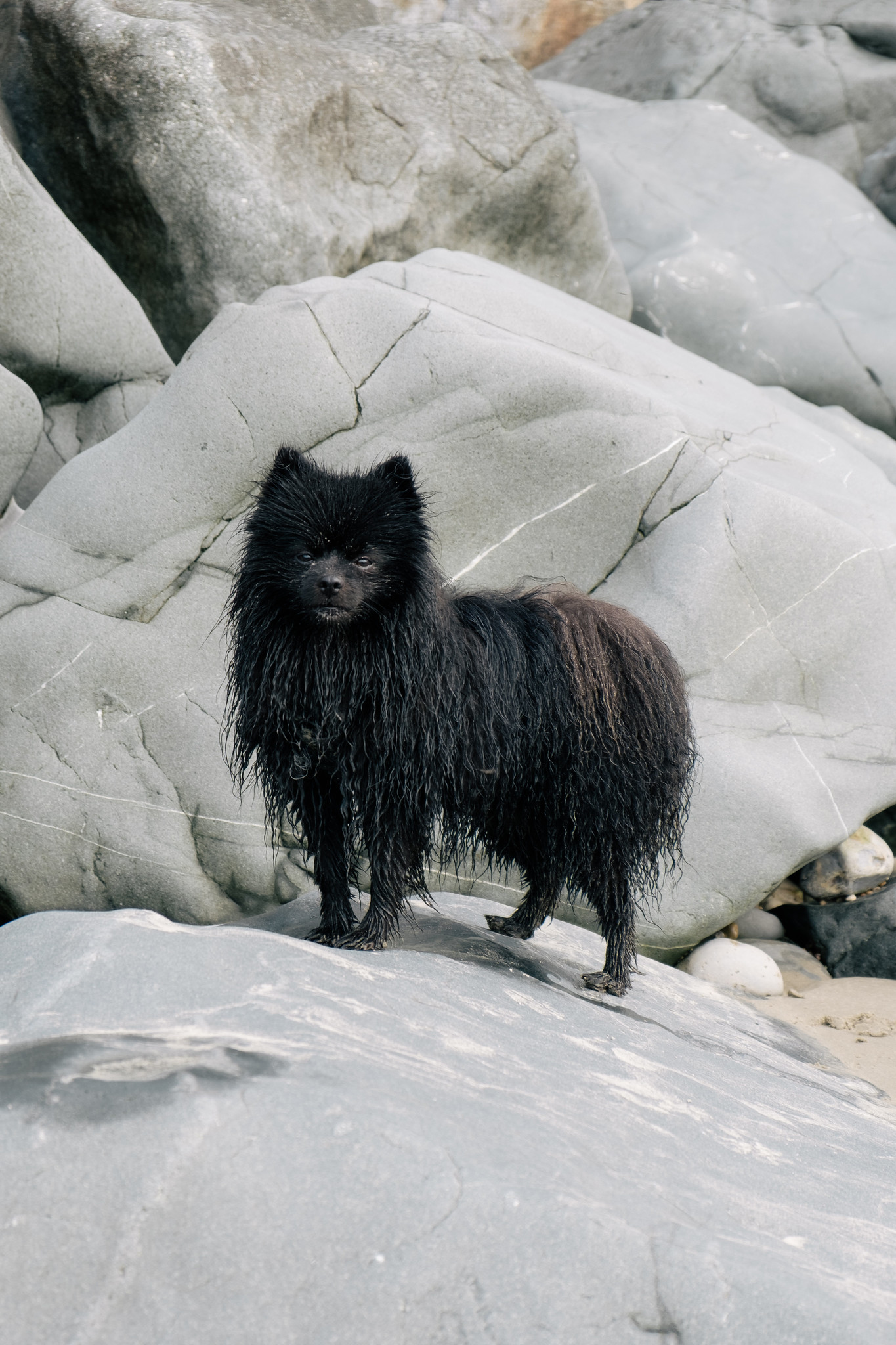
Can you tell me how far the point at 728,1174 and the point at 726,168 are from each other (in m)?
11.0

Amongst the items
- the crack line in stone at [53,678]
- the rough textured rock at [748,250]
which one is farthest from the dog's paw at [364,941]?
the rough textured rock at [748,250]

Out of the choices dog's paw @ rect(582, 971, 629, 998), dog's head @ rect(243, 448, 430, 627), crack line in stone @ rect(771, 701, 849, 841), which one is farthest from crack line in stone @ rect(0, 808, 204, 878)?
crack line in stone @ rect(771, 701, 849, 841)

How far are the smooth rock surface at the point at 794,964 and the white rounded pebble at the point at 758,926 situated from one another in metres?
0.03

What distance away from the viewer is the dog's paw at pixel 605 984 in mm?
4449

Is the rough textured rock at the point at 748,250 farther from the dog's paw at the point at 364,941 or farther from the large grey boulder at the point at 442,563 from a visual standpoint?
the dog's paw at the point at 364,941

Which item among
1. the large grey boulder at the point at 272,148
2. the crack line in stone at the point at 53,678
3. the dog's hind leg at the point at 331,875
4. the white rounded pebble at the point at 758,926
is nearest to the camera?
the dog's hind leg at the point at 331,875

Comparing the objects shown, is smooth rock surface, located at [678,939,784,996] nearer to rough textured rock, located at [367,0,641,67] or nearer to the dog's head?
the dog's head

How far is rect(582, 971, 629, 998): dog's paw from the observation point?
4449 mm

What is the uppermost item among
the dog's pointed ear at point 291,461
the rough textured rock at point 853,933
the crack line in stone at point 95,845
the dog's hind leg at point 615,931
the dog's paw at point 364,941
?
the dog's pointed ear at point 291,461

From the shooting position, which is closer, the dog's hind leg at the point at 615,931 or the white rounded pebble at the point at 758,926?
the dog's hind leg at the point at 615,931

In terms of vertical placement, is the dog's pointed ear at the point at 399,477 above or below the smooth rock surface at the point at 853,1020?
above

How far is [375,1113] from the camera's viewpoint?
8.54 ft

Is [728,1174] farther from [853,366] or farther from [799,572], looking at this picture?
[853,366]

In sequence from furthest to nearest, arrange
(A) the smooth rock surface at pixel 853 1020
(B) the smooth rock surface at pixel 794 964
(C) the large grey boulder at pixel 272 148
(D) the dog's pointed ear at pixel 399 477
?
(C) the large grey boulder at pixel 272 148, (B) the smooth rock surface at pixel 794 964, (A) the smooth rock surface at pixel 853 1020, (D) the dog's pointed ear at pixel 399 477
